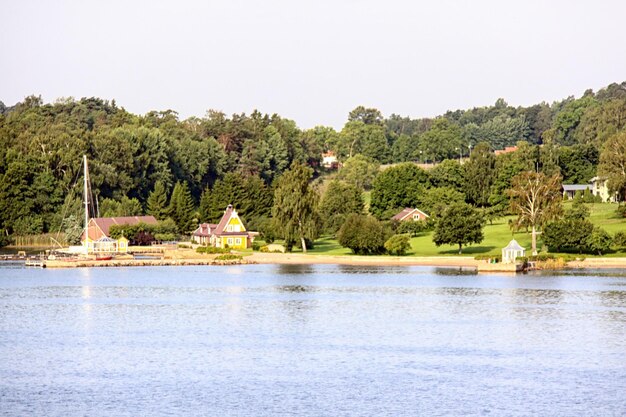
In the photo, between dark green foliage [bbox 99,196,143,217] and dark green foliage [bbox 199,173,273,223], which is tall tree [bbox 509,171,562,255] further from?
dark green foliage [bbox 99,196,143,217]

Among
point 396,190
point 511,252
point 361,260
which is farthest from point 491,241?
point 396,190

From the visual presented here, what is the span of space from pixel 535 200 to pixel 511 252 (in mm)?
8245

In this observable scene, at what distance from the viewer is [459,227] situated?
97.7 m

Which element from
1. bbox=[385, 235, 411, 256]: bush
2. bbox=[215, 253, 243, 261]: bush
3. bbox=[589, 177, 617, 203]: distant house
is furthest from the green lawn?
bbox=[589, 177, 617, 203]: distant house

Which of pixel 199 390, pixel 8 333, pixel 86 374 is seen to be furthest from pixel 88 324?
pixel 199 390

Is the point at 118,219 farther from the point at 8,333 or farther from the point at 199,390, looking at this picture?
the point at 199,390

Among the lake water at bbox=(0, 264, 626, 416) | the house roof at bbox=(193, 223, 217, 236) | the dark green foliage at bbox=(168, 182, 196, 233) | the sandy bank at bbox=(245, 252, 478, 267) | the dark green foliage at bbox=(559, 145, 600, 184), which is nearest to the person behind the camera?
the lake water at bbox=(0, 264, 626, 416)

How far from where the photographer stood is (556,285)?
79.8m

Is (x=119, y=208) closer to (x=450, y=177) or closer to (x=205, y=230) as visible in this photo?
(x=205, y=230)

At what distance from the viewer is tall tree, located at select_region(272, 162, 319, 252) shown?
107m

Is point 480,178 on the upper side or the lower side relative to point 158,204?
upper

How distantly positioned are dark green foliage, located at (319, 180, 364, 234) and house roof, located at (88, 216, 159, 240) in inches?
804

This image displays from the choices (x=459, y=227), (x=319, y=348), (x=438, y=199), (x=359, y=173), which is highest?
(x=359, y=173)

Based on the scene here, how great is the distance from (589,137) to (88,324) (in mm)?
144240
